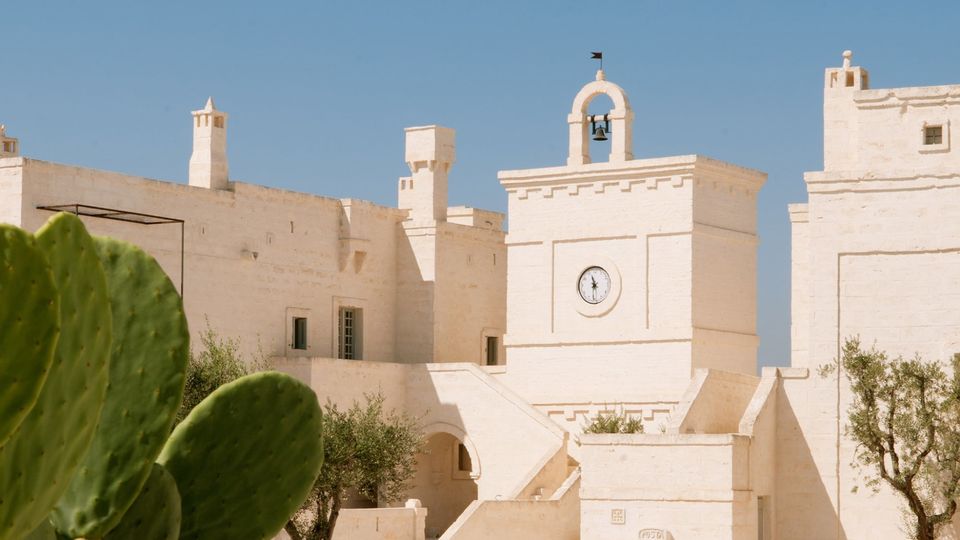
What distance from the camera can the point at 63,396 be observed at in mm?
4426

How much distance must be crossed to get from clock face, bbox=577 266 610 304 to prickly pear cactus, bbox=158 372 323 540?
29.0 metres

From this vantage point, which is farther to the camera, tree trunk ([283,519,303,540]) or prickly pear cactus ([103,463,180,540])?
tree trunk ([283,519,303,540])

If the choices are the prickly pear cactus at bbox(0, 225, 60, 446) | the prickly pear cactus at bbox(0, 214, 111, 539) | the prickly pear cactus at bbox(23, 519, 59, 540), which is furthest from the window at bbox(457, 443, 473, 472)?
the prickly pear cactus at bbox(0, 225, 60, 446)

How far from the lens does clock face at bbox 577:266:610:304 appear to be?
35.4 meters

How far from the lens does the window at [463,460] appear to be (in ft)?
127

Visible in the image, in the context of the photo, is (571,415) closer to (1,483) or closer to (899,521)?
(899,521)

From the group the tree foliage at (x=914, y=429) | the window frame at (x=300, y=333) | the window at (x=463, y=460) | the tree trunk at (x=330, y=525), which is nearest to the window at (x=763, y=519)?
the tree foliage at (x=914, y=429)

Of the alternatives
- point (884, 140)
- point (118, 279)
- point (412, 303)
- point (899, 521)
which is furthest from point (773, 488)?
point (118, 279)

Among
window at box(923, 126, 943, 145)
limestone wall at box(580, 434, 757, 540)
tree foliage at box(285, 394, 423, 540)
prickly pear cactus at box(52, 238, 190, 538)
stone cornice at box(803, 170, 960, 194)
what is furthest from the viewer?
tree foliage at box(285, 394, 423, 540)

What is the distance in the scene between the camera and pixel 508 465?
34531mm

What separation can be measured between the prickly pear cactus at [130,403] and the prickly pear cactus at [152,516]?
0.69 ft

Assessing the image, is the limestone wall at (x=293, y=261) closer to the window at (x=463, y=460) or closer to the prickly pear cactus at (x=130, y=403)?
the window at (x=463, y=460)

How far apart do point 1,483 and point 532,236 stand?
32.1 meters

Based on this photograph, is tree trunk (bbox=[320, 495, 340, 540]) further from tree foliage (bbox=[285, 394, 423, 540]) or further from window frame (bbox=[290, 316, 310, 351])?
window frame (bbox=[290, 316, 310, 351])
